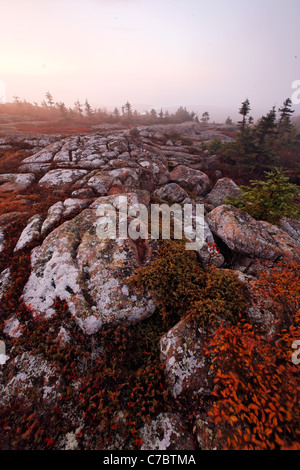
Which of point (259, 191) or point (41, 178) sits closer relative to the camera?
point (259, 191)

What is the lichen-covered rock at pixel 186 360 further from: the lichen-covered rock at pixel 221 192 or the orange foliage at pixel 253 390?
the lichen-covered rock at pixel 221 192

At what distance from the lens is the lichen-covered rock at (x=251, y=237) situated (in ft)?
29.3

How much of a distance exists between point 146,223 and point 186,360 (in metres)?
6.17

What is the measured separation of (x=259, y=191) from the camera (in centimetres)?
1067

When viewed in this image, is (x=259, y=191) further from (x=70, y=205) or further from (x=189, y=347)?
(x=70, y=205)

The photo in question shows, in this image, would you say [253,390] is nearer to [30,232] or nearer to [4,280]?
[4,280]

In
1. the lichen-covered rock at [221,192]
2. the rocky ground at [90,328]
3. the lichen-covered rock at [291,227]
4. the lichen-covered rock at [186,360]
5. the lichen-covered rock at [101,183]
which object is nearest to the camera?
the rocky ground at [90,328]

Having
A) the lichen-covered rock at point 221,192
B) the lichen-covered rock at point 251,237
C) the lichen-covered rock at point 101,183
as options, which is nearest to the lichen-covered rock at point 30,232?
the lichen-covered rock at point 101,183

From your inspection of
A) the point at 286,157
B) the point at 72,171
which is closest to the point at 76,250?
the point at 72,171

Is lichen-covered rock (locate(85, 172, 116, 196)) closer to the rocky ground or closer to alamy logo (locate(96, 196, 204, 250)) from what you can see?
the rocky ground

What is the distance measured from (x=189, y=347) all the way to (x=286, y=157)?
154ft

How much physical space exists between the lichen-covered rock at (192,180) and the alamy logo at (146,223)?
6621 mm

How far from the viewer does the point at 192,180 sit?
59.5ft

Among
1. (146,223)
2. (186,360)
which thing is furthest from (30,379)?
(146,223)
